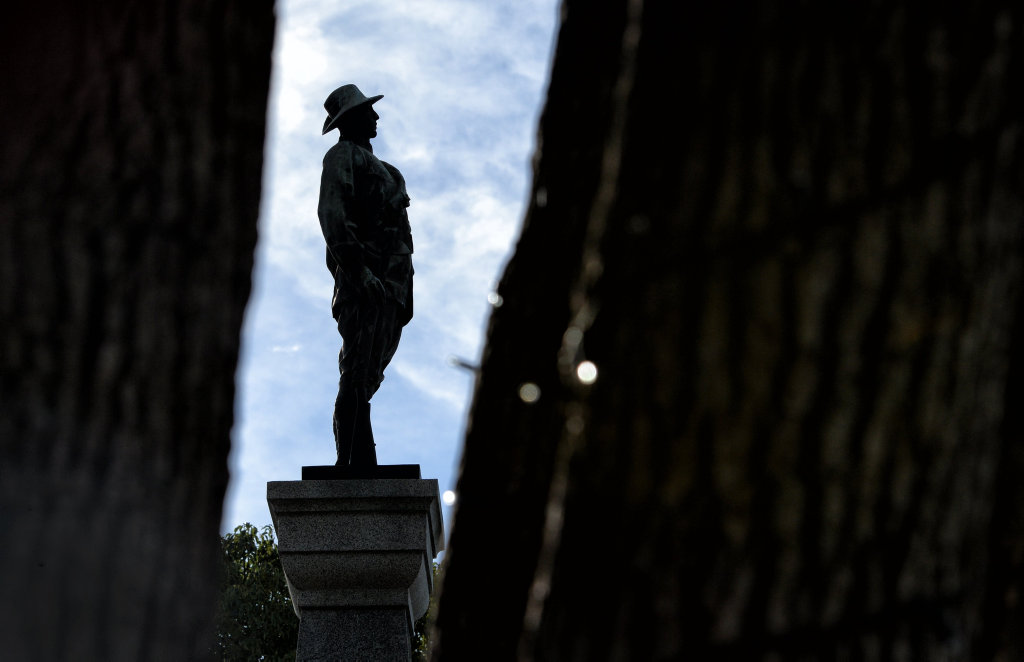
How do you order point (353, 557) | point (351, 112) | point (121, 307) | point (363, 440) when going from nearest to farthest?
point (121, 307)
point (353, 557)
point (363, 440)
point (351, 112)

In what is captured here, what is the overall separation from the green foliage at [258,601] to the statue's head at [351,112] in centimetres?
1666

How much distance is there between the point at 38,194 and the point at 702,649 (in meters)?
1.09

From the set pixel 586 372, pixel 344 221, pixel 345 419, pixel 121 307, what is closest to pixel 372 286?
pixel 344 221

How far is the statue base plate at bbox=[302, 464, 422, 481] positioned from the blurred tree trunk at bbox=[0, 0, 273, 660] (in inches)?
214

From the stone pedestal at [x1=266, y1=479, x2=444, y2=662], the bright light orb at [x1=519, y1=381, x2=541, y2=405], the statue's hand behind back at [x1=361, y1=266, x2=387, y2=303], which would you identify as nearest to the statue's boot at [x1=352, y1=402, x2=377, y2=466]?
the stone pedestal at [x1=266, y1=479, x2=444, y2=662]

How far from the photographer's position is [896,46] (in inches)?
49.6

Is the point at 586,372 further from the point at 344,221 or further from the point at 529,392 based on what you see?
the point at 344,221

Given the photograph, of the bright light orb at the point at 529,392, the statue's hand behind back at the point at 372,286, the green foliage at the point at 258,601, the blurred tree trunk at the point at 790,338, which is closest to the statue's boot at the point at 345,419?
the statue's hand behind back at the point at 372,286

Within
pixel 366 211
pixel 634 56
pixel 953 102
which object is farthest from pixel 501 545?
pixel 366 211

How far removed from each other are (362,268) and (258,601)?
19757 mm

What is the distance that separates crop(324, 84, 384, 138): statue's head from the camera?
7742 millimetres

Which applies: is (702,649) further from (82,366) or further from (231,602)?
(231,602)

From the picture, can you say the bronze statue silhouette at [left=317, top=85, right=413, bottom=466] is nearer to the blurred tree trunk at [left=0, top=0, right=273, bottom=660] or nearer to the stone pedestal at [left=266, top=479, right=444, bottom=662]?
the stone pedestal at [left=266, top=479, right=444, bottom=662]

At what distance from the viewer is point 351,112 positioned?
25.5 ft
